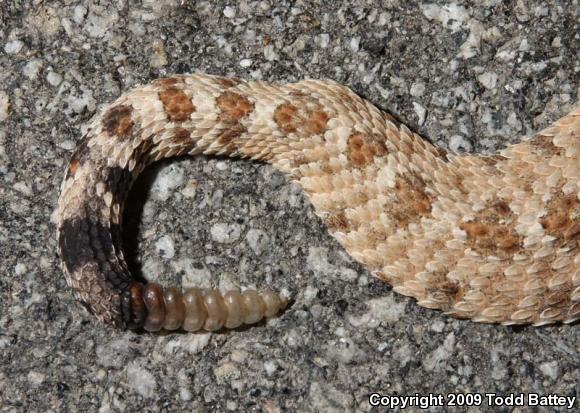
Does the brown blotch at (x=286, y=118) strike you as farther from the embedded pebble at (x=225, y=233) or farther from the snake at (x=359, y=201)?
the embedded pebble at (x=225, y=233)

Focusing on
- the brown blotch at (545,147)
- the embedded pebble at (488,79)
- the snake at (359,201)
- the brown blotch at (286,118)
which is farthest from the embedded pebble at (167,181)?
the brown blotch at (545,147)

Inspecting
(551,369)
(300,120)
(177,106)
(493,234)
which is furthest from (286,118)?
(551,369)

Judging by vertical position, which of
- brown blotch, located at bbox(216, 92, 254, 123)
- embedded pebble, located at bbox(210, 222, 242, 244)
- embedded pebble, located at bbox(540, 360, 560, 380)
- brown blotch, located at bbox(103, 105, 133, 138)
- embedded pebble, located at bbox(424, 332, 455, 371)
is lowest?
embedded pebble, located at bbox(424, 332, 455, 371)

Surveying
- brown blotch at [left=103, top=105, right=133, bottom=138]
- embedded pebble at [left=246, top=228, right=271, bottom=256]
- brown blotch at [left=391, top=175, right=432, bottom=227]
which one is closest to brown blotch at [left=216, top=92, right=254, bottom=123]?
brown blotch at [left=103, top=105, right=133, bottom=138]

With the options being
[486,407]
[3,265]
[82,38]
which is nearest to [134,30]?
[82,38]

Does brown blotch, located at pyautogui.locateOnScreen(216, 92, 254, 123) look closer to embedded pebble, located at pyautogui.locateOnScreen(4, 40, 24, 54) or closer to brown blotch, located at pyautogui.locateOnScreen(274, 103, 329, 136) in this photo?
brown blotch, located at pyautogui.locateOnScreen(274, 103, 329, 136)

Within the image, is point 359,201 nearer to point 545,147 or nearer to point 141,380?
point 545,147
